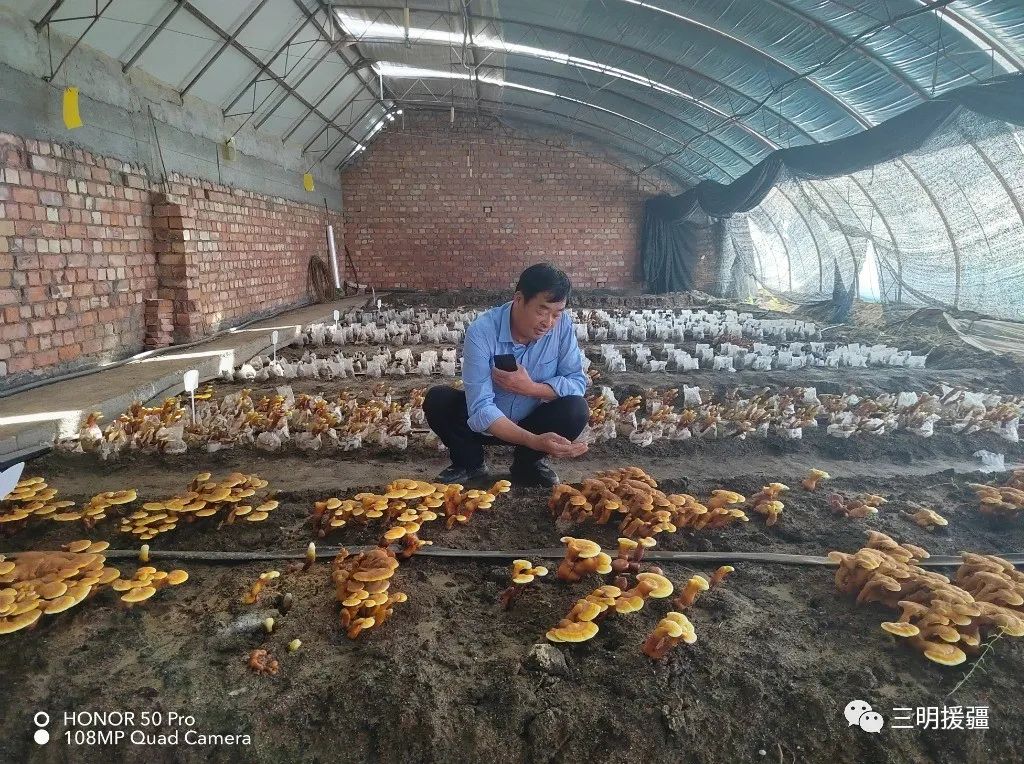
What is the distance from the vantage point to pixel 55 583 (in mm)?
2102

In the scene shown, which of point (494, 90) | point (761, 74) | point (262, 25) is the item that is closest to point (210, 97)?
point (262, 25)

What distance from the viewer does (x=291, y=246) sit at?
13078 millimetres

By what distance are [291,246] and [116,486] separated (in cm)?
1035

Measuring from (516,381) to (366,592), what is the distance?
1519 millimetres

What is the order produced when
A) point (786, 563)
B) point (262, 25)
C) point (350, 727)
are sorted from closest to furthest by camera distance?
1. point (350, 727)
2. point (786, 563)
3. point (262, 25)

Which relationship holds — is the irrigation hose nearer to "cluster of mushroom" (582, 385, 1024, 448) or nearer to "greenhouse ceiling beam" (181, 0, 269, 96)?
"cluster of mushroom" (582, 385, 1024, 448)

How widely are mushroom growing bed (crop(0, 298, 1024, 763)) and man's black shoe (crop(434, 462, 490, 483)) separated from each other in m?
0.54

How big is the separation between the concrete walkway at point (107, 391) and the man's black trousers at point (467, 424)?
2809 mm

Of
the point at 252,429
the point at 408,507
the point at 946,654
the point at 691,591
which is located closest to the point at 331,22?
the point at 252,429

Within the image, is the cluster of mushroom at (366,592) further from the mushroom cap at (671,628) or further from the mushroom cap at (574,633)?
the mushroom cap at (671,628)

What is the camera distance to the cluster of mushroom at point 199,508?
9.33 feet

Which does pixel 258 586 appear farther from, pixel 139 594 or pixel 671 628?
pixel 671 628

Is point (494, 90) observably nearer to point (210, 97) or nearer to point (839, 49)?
point (210, 97)

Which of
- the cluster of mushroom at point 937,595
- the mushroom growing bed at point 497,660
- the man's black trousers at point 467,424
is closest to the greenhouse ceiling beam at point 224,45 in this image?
the man's black trousers at point 467,424
